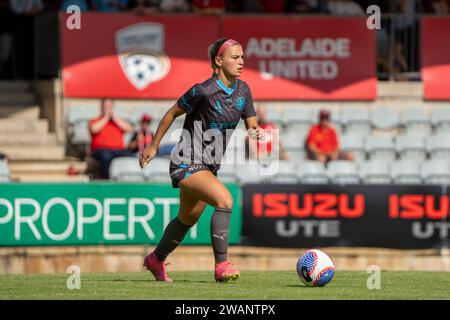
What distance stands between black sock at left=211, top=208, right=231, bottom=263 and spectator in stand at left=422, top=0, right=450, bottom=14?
13.5 m

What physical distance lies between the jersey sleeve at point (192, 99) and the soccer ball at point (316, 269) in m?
1.62

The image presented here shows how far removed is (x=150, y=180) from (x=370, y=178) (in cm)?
354

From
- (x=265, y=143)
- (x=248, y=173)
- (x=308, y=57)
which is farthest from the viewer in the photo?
(x=308, y=57)

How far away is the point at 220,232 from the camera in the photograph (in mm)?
10891

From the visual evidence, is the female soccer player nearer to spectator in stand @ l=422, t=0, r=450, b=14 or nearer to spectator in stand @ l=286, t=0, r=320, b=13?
spectator in stand @ l=286, t=0, r=320, b=13

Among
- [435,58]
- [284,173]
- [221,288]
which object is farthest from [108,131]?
[221,288]

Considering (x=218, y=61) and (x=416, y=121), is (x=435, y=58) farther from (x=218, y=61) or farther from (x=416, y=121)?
(x=218, y=61)

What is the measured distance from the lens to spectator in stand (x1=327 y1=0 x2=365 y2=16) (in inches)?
890

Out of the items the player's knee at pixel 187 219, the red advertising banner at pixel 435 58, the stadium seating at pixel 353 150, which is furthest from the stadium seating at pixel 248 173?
the player's knee at pixel 187 219

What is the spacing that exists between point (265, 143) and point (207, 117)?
28.7 feet

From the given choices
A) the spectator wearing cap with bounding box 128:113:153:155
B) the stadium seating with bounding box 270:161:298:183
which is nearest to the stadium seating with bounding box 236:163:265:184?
the stadium seating with bounding box 270:161:298:183

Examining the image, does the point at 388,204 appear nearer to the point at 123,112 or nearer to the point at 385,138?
the point at 385,138

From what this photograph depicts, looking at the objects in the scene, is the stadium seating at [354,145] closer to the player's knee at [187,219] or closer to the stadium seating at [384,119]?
the stadium seating at [384,119]

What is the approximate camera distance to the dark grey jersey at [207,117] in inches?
433
